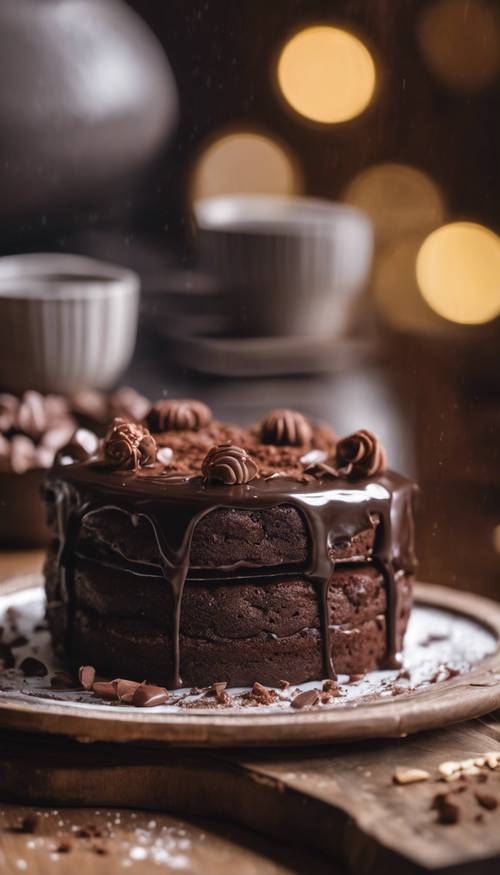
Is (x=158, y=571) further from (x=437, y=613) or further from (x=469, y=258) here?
(x=469, y=258)

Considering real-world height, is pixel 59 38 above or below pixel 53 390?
above

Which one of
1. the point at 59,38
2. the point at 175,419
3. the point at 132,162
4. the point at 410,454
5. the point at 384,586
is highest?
the point at 59,38

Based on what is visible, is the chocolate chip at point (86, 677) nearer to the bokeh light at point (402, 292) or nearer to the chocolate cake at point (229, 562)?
the chocolate cake at point (229, 562)

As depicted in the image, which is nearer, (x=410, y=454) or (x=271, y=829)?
(x=271, y=829)

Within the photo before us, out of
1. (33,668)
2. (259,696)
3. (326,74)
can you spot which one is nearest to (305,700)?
(259,696)

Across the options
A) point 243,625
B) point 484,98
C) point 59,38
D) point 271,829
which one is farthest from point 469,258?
point 271,829

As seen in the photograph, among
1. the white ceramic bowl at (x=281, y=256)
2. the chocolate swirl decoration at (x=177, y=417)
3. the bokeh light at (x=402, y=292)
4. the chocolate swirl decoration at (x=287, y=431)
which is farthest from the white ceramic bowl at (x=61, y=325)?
the bokeh light at (x=402, y=292)

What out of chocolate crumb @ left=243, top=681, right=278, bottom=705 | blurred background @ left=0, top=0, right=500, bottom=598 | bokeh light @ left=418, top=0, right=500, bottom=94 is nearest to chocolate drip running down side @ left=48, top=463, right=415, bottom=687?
chocolate crumb @ left=243, top=681, right=278, bottom=705

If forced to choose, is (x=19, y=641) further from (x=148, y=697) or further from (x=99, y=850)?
(x=99, y=850)
